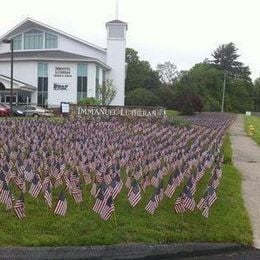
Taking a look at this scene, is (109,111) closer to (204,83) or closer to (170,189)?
(170,189)

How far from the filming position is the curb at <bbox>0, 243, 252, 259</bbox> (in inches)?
325

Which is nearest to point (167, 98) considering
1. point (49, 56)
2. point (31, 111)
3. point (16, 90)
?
point (49, 56)

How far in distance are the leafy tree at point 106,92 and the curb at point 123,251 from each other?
63304mm

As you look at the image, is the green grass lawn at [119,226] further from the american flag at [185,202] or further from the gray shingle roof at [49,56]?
the gray shingle roof at [49,56]

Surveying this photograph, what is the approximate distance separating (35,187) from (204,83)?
110362 millimetres

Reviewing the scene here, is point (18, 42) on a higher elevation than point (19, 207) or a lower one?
higher

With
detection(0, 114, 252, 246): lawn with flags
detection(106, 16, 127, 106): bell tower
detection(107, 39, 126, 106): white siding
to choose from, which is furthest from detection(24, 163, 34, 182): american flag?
detection(107, 39, 126, 106): white siding

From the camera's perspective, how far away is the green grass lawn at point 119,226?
8852 millimetres

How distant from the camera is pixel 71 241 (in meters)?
8.71

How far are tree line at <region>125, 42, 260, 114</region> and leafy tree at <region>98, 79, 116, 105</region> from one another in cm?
1302

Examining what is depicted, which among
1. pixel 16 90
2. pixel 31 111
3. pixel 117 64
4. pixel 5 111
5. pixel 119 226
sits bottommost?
pixel 31 111

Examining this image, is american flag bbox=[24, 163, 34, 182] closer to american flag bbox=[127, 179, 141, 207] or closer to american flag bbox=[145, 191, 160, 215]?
american flag bbox=[127, 179, 141, 207]

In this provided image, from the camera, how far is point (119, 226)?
9570 mm

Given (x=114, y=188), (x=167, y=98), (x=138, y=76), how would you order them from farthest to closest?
(x=138, y=76) < (x=167, y=98) < (x=114, y=188)
